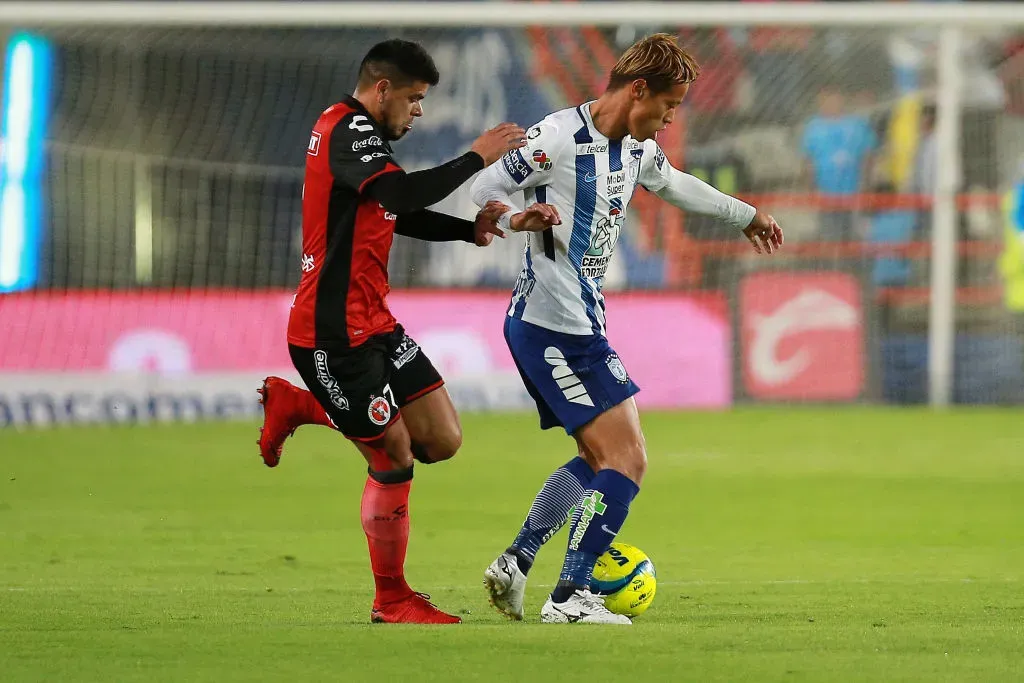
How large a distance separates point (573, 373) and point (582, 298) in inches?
10.1

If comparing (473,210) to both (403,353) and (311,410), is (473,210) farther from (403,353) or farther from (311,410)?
(403,353)

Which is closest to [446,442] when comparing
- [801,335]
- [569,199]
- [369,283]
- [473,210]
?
[369,283]

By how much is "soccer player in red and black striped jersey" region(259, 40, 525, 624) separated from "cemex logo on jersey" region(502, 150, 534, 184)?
56 mm

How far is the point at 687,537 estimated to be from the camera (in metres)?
7.91

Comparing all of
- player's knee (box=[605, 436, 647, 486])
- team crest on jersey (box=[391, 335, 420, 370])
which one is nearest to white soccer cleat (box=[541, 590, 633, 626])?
player's knee (box=[605, 436, 647, 486])

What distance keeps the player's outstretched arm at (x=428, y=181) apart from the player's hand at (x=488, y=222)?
0.52ft

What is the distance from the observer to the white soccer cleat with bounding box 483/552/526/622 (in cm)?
538

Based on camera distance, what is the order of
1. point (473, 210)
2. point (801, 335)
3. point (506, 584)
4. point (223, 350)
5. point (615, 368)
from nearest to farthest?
point (506, 584) < point (615, 368) < point (223, 350) < point (473, 210) < point (801, 335)

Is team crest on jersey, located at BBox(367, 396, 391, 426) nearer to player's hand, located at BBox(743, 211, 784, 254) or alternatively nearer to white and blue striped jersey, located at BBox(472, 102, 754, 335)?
white and blue striped jersey, located at BBox(472, 102, 754, 335)

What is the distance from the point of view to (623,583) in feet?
18.2

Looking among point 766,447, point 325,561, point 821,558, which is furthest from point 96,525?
point 766,447

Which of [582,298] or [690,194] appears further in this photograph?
[690,194]

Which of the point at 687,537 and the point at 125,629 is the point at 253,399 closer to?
the point at 687,537

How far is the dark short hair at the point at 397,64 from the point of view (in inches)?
216
